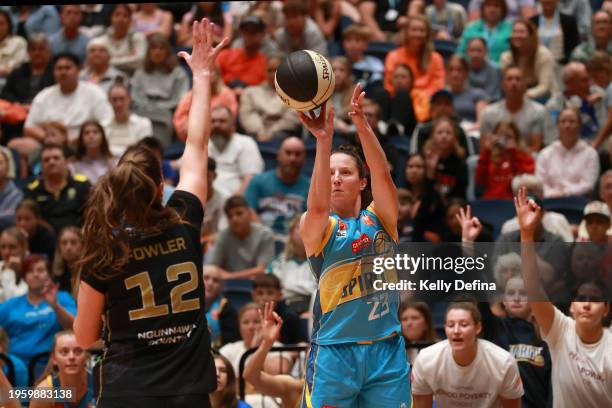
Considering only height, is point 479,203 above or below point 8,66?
below

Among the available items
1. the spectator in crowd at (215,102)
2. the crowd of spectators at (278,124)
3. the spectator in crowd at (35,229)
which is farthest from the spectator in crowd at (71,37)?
the spectator in crowd at (35,229)

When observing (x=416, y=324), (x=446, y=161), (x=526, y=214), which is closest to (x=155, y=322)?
(x=526, y=214)

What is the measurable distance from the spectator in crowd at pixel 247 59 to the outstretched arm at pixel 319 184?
753 centimetres

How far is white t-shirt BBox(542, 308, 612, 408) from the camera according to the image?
288 inches

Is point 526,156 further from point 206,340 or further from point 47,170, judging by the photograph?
point 206,340

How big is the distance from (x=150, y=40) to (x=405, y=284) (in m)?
7.50

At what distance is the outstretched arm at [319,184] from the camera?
5.69 metres

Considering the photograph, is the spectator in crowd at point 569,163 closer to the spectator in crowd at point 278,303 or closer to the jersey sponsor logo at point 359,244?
the spectator in crowd at point 278,303

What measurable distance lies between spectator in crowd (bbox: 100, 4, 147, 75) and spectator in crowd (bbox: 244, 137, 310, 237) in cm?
314

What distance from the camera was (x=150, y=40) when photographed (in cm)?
1336

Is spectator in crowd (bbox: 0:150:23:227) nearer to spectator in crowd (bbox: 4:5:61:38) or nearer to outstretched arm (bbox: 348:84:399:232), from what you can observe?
spectator in crowd (bbox: 4:5:61:38)

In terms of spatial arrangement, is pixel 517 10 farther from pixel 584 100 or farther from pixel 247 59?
pixel 247 59

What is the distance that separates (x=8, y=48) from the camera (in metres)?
14.5

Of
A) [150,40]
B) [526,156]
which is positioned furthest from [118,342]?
[150,40]
